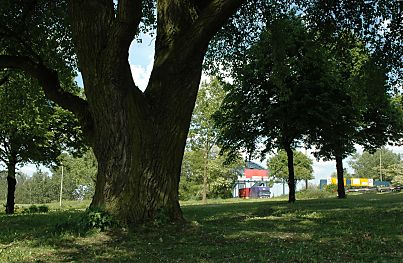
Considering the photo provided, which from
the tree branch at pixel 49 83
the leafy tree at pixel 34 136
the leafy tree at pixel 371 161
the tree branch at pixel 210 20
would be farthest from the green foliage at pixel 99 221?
the leafy tree at pixel 371 161

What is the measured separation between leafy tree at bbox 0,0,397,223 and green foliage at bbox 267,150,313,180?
190 feet

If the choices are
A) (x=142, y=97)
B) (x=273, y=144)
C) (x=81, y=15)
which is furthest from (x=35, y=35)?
(x=273, y=144)

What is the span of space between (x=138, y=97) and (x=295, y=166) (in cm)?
6534

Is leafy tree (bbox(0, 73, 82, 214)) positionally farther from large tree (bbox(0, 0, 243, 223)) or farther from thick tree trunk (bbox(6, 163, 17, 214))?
large tree (bbox(0, 0, 243, 223))

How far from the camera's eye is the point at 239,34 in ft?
50.2

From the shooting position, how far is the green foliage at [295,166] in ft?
219

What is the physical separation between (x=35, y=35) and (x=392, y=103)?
2733cm

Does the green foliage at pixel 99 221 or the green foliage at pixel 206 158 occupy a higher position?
the green foliage at pixel 206 158

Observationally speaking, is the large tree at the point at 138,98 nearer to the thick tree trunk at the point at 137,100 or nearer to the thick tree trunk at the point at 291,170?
the thick tree trunk at the point at 137,100

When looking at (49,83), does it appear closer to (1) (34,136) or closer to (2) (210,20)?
(2) (210,20)

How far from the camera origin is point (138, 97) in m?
8.71

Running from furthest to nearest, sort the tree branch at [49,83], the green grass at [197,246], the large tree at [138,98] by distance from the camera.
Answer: the tree branch at [49,83]
the large tree at [138,98]
the green grass at [197,246]

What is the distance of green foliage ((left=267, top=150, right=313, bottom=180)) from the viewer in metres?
66.8

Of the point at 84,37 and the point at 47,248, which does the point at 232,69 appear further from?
the point at 47,248
